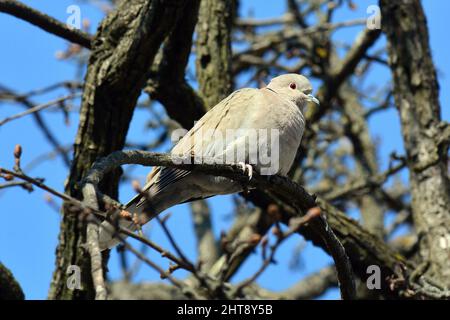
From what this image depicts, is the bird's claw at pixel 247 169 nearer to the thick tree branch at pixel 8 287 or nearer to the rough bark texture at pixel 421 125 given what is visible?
the thick tree branch at pixel 8 287

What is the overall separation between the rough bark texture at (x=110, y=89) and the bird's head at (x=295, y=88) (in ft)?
3.73

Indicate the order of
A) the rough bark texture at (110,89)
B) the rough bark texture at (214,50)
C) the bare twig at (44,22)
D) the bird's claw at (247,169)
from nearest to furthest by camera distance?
1. the bird's claw at (247,169)
2. the rough bark texture at (110,89)
3. the bare twig at (44,22)
4. the rough bark texture at (214,50)

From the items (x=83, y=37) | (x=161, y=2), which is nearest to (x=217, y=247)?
(x=83, y=37)

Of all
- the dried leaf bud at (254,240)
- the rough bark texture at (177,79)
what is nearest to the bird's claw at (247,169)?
the rough bark texture at (177,79)

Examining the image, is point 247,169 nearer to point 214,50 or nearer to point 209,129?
point 209,129

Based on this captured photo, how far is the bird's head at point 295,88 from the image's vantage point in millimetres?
5465

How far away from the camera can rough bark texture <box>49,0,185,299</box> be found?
4758 mm

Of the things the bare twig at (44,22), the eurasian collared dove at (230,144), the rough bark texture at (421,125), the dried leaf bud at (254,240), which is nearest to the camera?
the dried leaf bud at (254,240)

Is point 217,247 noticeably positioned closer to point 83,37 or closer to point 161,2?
point 83,37

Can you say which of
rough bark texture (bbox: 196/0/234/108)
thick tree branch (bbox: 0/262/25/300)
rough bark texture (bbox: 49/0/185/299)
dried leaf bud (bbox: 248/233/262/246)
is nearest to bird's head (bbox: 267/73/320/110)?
rough bark texture (bbox: 196/0/234/108)

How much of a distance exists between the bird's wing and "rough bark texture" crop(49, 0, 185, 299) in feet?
1.52
